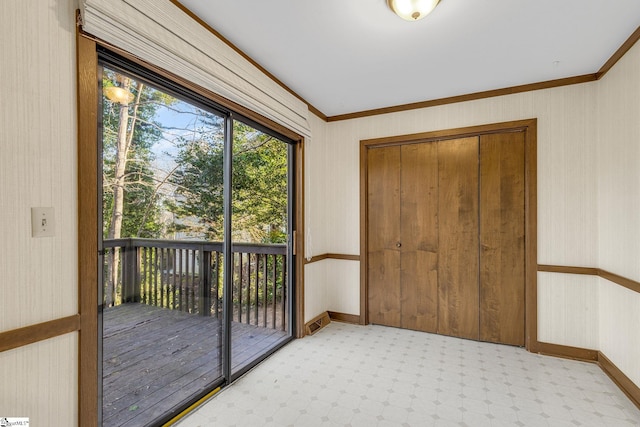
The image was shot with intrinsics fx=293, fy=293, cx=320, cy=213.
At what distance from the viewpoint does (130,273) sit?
1696 millimetres

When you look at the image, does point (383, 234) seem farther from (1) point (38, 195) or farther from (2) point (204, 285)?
(1) point (38, 195)

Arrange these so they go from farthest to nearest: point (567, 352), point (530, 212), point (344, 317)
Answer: point (344, 317)
point (530, 212)
point (567, 352)

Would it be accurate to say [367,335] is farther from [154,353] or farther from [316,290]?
[154,353]

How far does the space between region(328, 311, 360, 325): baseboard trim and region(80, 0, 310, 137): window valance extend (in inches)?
95.5

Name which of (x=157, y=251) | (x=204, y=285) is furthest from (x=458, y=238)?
Answer: (x=157, y=251)

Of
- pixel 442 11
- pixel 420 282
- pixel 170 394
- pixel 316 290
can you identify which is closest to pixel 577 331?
pixel 420 282

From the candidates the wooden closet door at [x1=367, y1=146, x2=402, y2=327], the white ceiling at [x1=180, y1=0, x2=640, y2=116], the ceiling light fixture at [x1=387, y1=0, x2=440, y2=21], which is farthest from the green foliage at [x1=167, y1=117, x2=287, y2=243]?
the ceiling light fixture at [x1=387, y1=0, x2=440, y2=21]

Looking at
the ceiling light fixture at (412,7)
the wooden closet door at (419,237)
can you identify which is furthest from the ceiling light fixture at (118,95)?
the wooden closet door at (419,237)

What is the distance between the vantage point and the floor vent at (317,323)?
10.6 feet

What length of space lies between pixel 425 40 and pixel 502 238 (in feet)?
6.72

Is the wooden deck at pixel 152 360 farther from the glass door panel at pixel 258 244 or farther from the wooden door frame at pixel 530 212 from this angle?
the wooden door frame at pixel 530 212

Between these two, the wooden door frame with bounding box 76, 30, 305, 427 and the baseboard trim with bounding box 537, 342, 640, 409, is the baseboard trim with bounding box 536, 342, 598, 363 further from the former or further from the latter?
the wooden door frame with bounding box 76, 30, 305, 427

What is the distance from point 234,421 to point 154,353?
68 centimetres

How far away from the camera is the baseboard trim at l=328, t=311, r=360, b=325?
3588 mm
